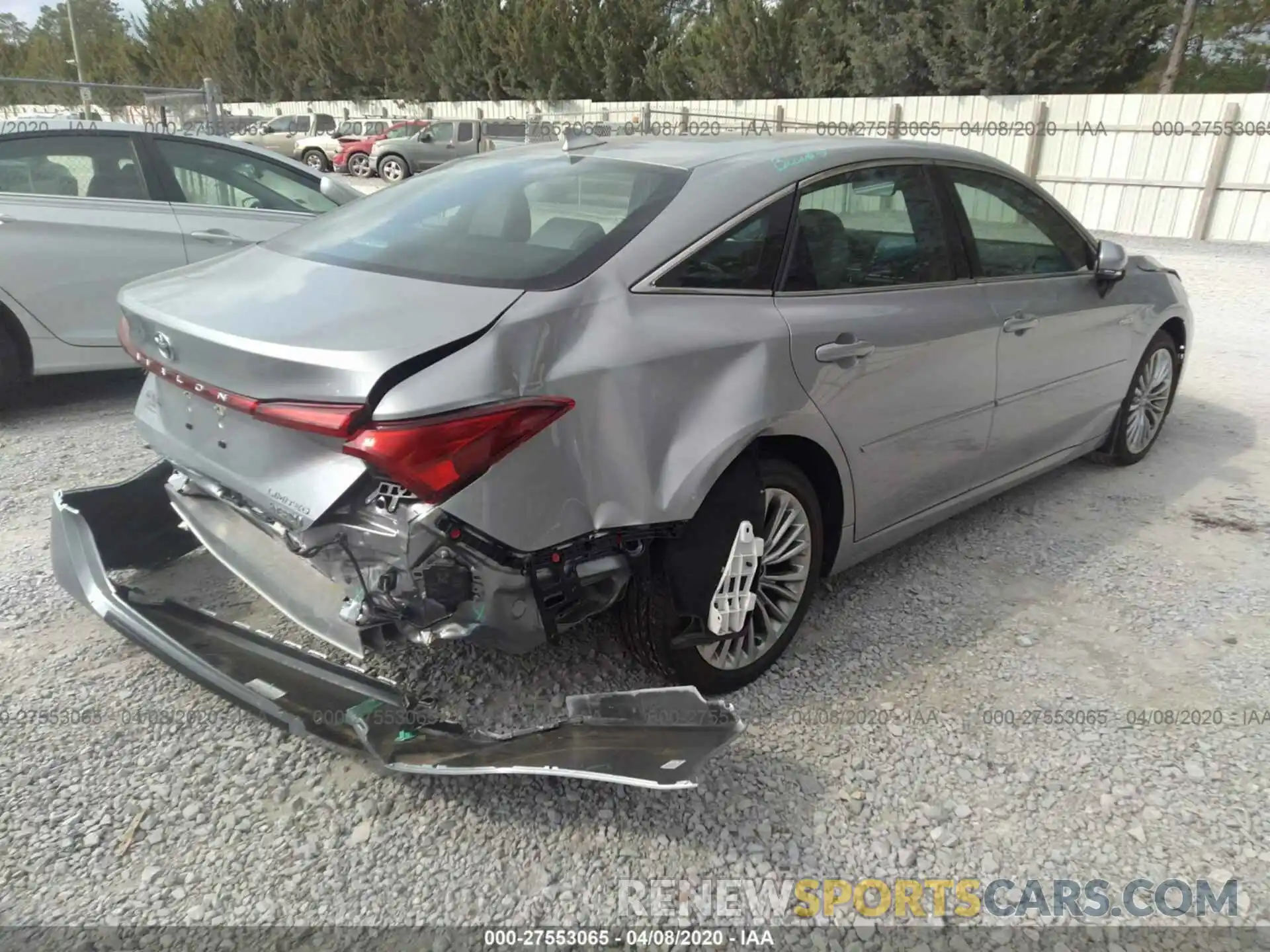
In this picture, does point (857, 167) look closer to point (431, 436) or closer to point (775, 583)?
point (775, 583)

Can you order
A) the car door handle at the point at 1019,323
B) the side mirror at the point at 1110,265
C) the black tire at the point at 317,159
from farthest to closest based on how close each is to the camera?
the black tire at the point at 317,159, the side mirror at the point at 1110,265, the car door handle at the point at 1019,323

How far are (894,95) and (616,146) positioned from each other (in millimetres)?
25778

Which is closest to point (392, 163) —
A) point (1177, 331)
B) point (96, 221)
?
point (96, 221)

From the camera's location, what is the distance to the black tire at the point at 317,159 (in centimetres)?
2705

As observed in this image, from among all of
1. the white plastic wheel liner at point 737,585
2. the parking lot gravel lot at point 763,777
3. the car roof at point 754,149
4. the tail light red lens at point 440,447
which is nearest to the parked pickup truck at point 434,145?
the car roof at point 754,149

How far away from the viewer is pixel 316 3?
4684 cm

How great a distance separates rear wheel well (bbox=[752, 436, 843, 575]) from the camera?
2.81 m

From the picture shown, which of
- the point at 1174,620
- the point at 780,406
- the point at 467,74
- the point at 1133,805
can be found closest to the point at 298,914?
the point at 780,406

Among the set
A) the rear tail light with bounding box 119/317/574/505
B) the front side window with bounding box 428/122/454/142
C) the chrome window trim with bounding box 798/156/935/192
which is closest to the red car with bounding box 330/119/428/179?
the front side window with bounding box 428/122/454/142

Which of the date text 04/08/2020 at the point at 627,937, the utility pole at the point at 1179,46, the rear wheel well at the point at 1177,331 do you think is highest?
the utility pole at the point at 1179,46

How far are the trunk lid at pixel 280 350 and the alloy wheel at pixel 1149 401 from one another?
12.4 feet

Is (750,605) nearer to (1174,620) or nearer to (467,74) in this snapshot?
(1174,620)

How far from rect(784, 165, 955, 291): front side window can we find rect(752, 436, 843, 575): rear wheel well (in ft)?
A: 1.58

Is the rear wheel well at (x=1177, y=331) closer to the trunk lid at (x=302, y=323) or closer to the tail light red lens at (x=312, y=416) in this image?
the trunk lid at (x=302, y=323)
